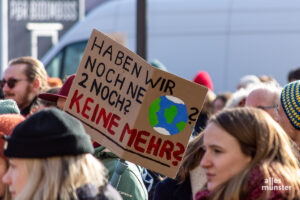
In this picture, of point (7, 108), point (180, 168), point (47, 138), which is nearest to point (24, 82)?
point (7, 108)

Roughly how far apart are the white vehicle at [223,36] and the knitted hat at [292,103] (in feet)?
19.9

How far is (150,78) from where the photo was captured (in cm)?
382

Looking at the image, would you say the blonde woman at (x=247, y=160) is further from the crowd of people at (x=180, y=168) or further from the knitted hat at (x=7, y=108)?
the knitted hat at (x=7, y=108)

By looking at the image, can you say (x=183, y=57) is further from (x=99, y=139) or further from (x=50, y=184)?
(x=50, y=184)

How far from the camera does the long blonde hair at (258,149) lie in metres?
3.19

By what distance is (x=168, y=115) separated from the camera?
154 inches

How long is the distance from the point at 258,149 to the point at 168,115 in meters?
0.76

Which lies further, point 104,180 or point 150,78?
point 150,78

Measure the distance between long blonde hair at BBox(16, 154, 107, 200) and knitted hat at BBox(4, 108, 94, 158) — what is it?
0.03m

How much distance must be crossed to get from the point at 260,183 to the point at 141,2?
5875 millimetres

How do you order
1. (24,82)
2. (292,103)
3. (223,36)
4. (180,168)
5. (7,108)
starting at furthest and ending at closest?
(223,36), (24,82), (7,108), (292,103), (180,168)

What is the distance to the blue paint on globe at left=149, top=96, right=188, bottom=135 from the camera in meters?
3.83

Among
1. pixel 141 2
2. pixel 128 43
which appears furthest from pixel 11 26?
pixel 141 2

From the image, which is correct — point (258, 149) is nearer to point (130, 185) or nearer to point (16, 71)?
point (130, 185)
